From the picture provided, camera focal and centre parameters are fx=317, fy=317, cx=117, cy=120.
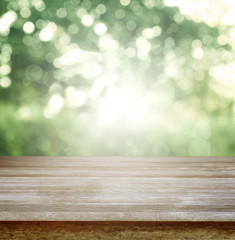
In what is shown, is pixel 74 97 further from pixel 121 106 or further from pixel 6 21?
pixel 6 21

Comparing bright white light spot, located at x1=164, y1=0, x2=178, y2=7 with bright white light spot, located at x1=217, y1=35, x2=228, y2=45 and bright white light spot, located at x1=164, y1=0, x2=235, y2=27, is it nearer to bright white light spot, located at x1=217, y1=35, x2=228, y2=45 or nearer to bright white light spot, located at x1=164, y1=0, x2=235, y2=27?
bright white light spot, located at x1=164, y1=0, x2=235, y2=27

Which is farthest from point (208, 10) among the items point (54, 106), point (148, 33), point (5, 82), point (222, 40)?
point (5, 82)

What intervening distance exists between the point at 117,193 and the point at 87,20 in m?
2.01

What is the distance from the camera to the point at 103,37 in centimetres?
279

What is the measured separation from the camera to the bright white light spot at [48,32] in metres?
2.79

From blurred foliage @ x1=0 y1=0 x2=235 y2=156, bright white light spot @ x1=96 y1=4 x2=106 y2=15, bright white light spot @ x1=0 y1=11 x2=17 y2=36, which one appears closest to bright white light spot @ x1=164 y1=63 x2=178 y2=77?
blurred foliage @ x1=0 y1=0 x2=235 y2=156

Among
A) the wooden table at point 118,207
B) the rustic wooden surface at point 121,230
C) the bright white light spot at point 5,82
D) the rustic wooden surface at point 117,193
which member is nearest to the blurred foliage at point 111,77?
the bright white light spot at point 5,82

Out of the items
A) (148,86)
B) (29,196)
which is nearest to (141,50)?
(148,86)

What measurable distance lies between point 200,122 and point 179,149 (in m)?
0.30

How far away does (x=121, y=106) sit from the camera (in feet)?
9.31

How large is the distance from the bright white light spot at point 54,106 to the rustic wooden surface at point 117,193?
3.27 ft

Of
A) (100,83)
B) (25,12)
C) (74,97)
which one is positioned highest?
(25,12)

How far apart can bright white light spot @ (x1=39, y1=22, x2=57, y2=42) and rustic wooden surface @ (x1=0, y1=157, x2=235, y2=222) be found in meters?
1.36

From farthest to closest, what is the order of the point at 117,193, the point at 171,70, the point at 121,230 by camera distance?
1. the point at 171,70
2. the point at 117,193
3. the point at 121,230
